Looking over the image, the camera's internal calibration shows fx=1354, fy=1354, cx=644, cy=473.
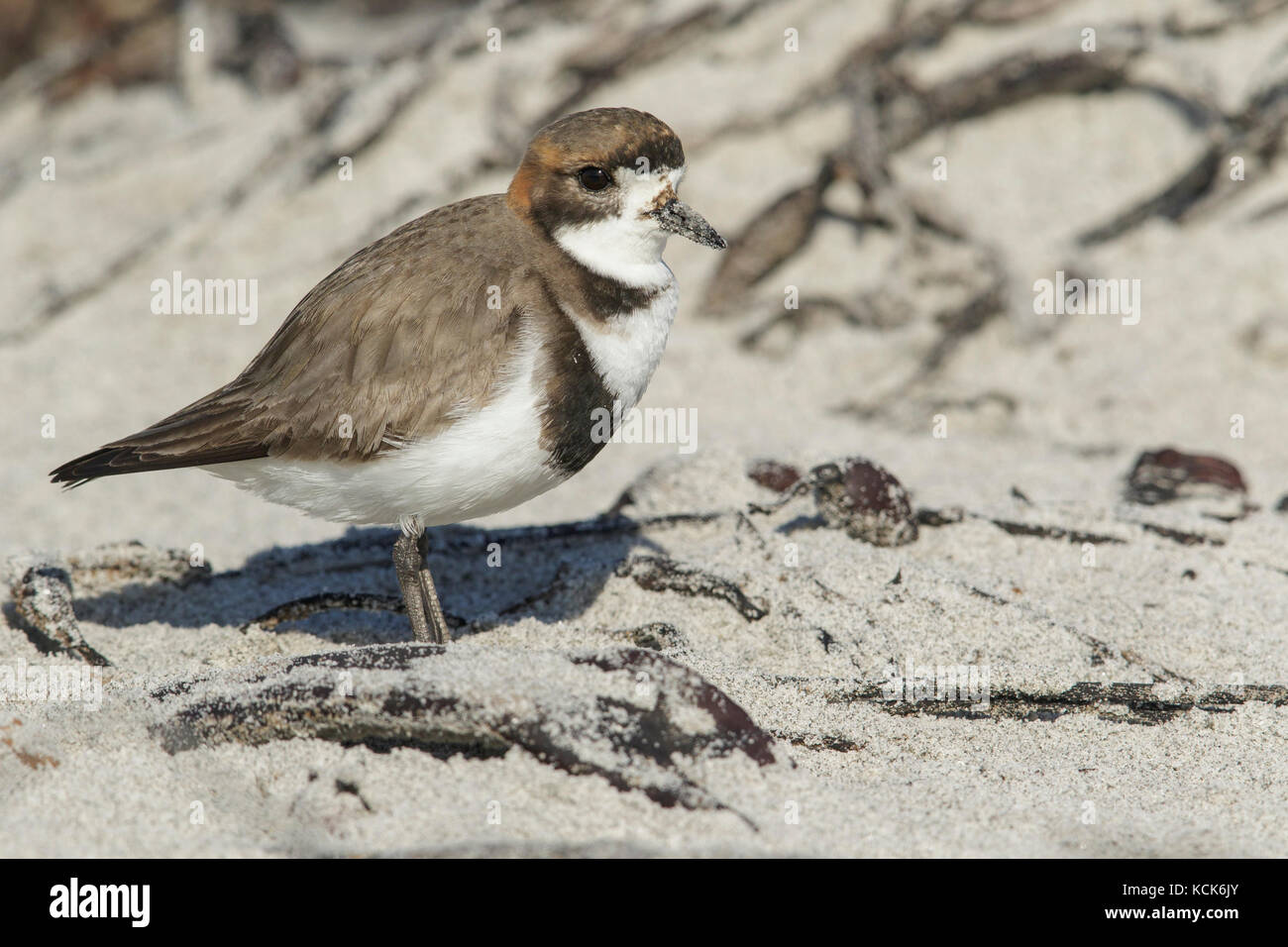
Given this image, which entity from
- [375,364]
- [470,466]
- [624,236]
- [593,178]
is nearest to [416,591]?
[470,466]

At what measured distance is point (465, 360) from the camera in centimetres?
355

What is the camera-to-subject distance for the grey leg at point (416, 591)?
376cm

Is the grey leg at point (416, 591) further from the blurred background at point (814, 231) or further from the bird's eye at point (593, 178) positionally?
the blurred background at point (814, 231)

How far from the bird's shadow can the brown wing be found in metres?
0.61

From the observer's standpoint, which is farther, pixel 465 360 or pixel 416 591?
pixel 416 591

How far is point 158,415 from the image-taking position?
6.24 metres

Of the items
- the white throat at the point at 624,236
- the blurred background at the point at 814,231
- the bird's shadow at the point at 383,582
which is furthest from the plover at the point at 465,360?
the blurred background at the point at 814,231

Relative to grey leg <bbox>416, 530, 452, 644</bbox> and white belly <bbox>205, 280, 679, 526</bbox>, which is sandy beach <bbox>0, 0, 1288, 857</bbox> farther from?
white belly <bbox>205, 280, 679, 526</bbox>

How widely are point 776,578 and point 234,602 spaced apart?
1746 mm

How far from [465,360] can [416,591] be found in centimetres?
69

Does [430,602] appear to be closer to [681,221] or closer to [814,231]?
[681,221]

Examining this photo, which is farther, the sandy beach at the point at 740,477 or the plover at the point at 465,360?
the plover at the point at 465,360
